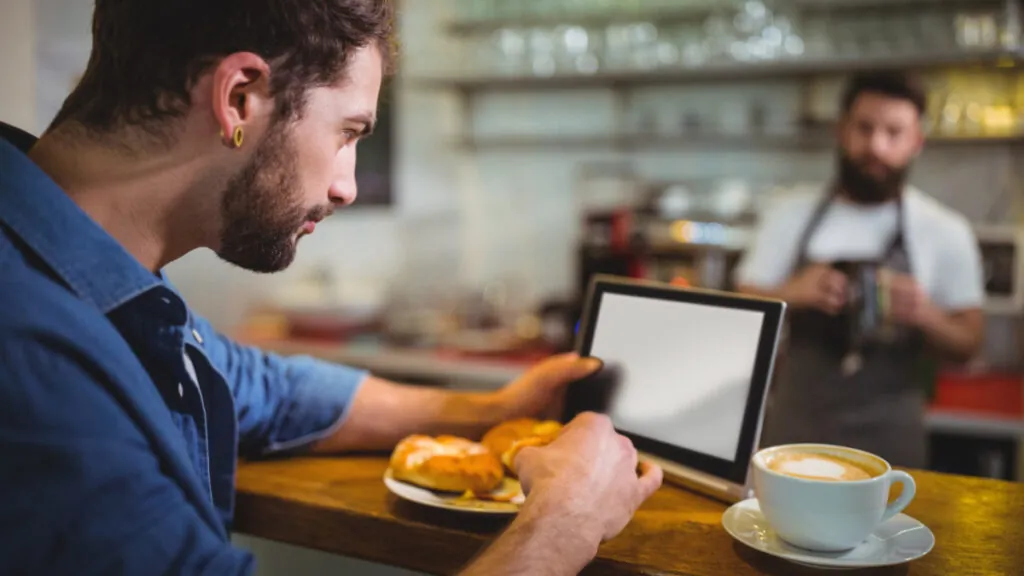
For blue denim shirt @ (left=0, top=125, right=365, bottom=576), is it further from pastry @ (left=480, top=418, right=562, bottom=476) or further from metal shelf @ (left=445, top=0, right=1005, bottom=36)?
metal shelf @ (left=445, top=0, right=1005, bottom=36)

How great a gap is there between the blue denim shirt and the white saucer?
0.50 m

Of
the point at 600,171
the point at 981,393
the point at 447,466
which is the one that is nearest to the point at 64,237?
the point at 447,466

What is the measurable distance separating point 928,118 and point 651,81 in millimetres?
1258

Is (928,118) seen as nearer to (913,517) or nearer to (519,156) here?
(519,156)

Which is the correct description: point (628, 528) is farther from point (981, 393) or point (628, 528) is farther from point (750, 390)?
point (981, 393)

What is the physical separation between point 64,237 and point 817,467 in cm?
76

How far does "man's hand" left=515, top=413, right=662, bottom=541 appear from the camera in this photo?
922 millimetres

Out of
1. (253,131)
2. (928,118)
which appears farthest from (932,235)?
(253,131)

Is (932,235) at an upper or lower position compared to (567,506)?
upper

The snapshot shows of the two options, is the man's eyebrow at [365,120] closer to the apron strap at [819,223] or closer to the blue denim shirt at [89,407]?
the blue denim shirt at [89,407]

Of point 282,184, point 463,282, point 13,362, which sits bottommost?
point 463,282

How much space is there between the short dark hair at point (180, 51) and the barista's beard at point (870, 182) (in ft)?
6.65

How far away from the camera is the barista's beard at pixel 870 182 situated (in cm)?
259

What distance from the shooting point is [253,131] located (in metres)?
0.92
